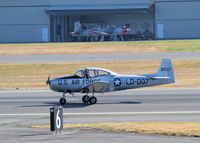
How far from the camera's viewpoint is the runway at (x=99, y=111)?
699 inches

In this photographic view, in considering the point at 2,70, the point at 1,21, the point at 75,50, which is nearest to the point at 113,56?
the point at 75,50

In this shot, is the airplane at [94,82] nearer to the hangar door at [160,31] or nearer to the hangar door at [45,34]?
the hangar door at [160,31]

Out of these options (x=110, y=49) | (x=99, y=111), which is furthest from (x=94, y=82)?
(x=110, y=49)

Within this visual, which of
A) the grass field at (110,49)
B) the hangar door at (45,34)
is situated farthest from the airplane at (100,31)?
the grass field at (110,49)

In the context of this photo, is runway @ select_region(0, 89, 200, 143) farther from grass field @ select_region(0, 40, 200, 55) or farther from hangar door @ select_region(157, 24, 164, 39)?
hangar door @ select_region(157, 24, 164, 39)

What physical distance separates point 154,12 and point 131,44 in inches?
751

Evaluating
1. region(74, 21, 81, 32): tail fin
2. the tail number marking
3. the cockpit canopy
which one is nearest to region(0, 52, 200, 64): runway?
the cockpit canopy

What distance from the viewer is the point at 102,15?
88.5 m

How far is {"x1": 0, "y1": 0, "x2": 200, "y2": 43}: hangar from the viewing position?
81312 millimetres

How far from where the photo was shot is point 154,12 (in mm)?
82625

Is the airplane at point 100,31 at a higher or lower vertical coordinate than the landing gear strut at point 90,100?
higher

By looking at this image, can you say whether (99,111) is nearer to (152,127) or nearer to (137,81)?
(137,81)

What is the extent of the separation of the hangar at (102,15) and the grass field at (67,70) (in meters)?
31.8

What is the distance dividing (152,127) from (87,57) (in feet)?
114
